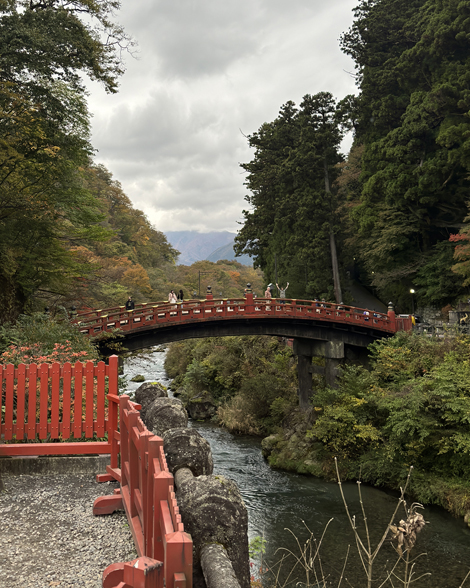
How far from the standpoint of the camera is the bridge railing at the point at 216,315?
1848cm

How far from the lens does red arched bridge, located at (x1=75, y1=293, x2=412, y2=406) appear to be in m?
19.8

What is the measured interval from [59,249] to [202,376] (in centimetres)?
1670

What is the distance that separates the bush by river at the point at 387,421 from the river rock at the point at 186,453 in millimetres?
13178

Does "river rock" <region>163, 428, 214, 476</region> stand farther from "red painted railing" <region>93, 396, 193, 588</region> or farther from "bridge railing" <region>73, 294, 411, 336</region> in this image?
"bridge railing" <region>73, 294, 411, 336</region>

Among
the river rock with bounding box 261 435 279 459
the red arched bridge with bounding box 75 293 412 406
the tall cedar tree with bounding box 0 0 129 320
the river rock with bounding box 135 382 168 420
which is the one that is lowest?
the river rock with bounding box 261 435 279 459

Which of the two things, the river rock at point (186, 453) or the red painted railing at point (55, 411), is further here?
the red painted railing at point (55, 411)

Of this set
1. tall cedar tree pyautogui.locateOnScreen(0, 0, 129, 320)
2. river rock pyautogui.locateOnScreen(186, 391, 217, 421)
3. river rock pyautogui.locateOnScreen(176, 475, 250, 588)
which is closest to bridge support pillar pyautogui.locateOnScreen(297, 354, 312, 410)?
river rock pyautogui.locateOnScreen(186, 391, 217, 421)

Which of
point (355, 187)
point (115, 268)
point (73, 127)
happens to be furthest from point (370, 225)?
point (115, 268)

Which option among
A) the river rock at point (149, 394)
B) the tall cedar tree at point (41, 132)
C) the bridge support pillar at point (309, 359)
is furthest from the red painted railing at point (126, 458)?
the bridge support pillar at point (309, 359)

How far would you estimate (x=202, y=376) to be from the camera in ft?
102

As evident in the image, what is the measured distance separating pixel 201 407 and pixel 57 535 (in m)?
24.0

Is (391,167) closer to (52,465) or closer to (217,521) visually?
(52,465)

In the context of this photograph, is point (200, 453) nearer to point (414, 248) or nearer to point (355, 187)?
point (414, 248)

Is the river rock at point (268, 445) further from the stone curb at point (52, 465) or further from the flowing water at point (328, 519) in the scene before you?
the stone curb at point (52, 465)
